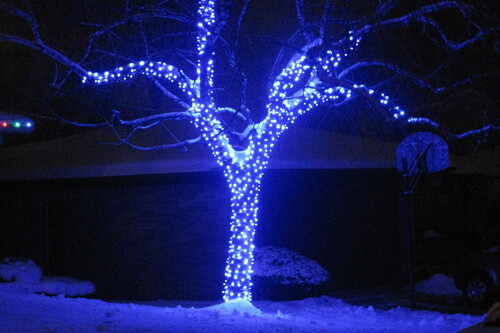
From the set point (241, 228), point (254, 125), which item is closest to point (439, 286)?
point (241, 228)

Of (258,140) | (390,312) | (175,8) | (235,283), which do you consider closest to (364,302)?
(390,312)

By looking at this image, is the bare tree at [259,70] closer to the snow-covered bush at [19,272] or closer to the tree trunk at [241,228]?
the tree trunk at [241,228]

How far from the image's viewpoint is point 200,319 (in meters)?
9.43

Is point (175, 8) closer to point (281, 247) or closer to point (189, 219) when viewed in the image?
point (189, 219)

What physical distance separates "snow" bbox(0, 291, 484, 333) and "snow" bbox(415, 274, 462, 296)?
2.90 metres

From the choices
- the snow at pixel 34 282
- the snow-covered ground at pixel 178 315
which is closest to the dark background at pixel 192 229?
the snow-covered ground at pixel 178 315

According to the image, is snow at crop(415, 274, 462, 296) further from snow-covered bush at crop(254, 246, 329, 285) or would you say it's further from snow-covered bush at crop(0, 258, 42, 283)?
snow-covered bush at crop(0, 258, 42, 283)

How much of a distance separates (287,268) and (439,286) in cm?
444

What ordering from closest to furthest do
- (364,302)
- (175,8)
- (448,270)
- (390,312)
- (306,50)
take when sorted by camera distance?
(306,50), (390,312), (364,302), (175,8), (448,270)

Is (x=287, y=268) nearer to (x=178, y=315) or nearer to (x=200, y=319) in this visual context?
(x=178, y=315)

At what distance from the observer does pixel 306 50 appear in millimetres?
12312

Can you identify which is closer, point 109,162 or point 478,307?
point 478,307

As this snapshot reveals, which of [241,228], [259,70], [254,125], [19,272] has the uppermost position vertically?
[259,70]

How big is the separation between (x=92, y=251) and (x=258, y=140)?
22.5 feet
